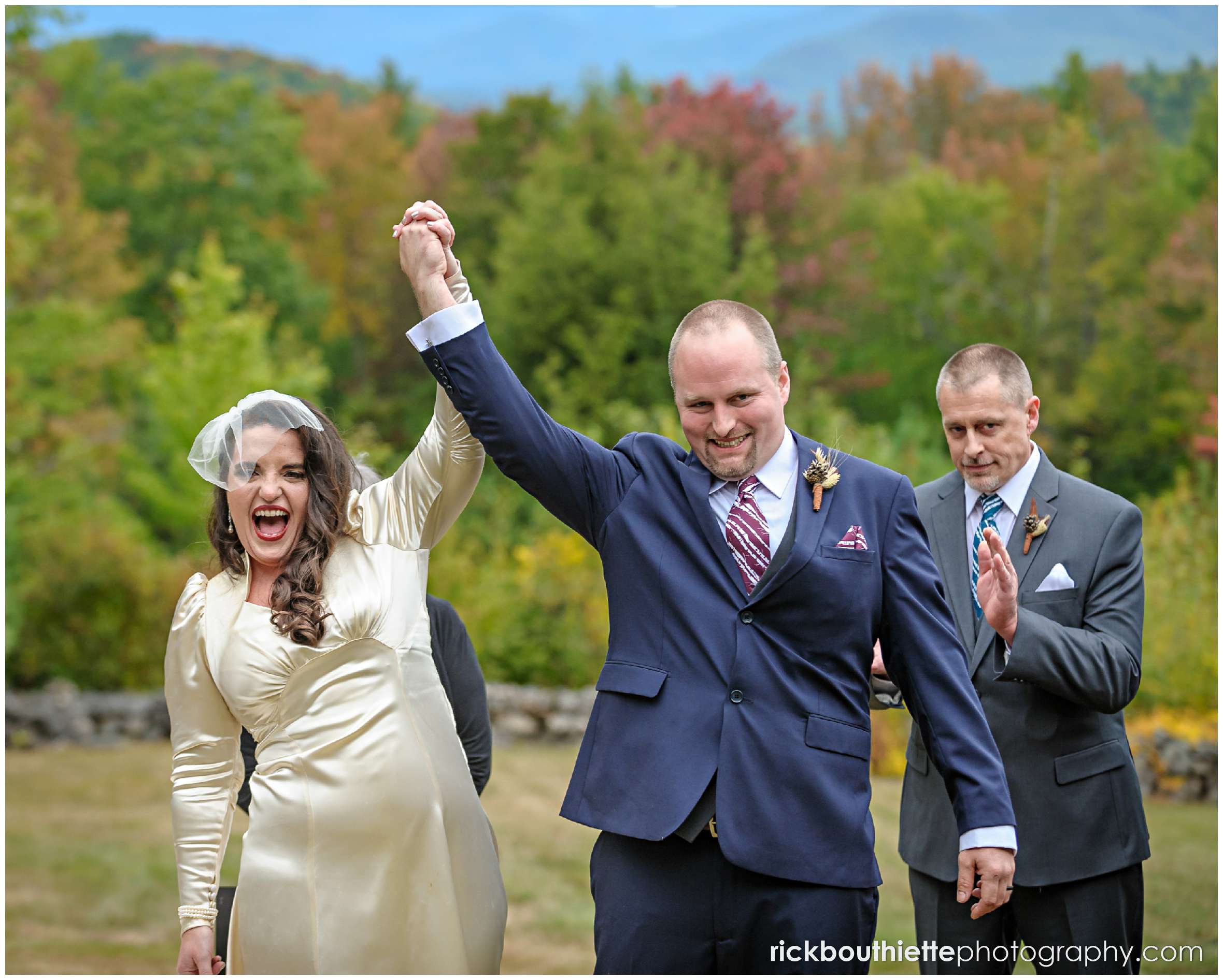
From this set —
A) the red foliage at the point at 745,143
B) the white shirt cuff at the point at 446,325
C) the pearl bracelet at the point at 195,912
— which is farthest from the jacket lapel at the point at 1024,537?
the red foliage at the point at 745,143

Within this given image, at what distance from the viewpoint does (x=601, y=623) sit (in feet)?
42.8

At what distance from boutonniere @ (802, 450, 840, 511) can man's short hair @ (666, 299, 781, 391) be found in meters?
0.22

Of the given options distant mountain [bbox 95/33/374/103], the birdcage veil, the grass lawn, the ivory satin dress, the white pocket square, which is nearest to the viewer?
the ivory satin dress

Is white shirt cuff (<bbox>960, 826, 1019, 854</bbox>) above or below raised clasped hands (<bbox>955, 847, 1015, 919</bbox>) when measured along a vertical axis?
above

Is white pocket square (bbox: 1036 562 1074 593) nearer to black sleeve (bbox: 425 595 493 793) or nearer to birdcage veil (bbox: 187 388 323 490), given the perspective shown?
black sleeve (bbox: 425 595 493 793)

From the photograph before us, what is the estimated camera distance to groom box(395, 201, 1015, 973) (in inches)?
107

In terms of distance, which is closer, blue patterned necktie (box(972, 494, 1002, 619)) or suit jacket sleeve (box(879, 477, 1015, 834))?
suit jacket sleeve (box(879, 477, 1015, 834))

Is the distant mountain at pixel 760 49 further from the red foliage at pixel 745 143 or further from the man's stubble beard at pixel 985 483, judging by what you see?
the man's stubble beard at pixel 985 483

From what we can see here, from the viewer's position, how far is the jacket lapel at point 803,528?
9.15 feet

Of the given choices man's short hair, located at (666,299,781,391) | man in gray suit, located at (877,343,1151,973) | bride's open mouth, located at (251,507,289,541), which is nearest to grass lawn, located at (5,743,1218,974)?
man in gray suit, located at (877,343,1151,973)

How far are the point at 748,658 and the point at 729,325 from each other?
28.3 inches

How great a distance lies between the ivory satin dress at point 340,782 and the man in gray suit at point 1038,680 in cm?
131

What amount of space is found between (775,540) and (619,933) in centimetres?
90

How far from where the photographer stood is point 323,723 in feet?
9.96
